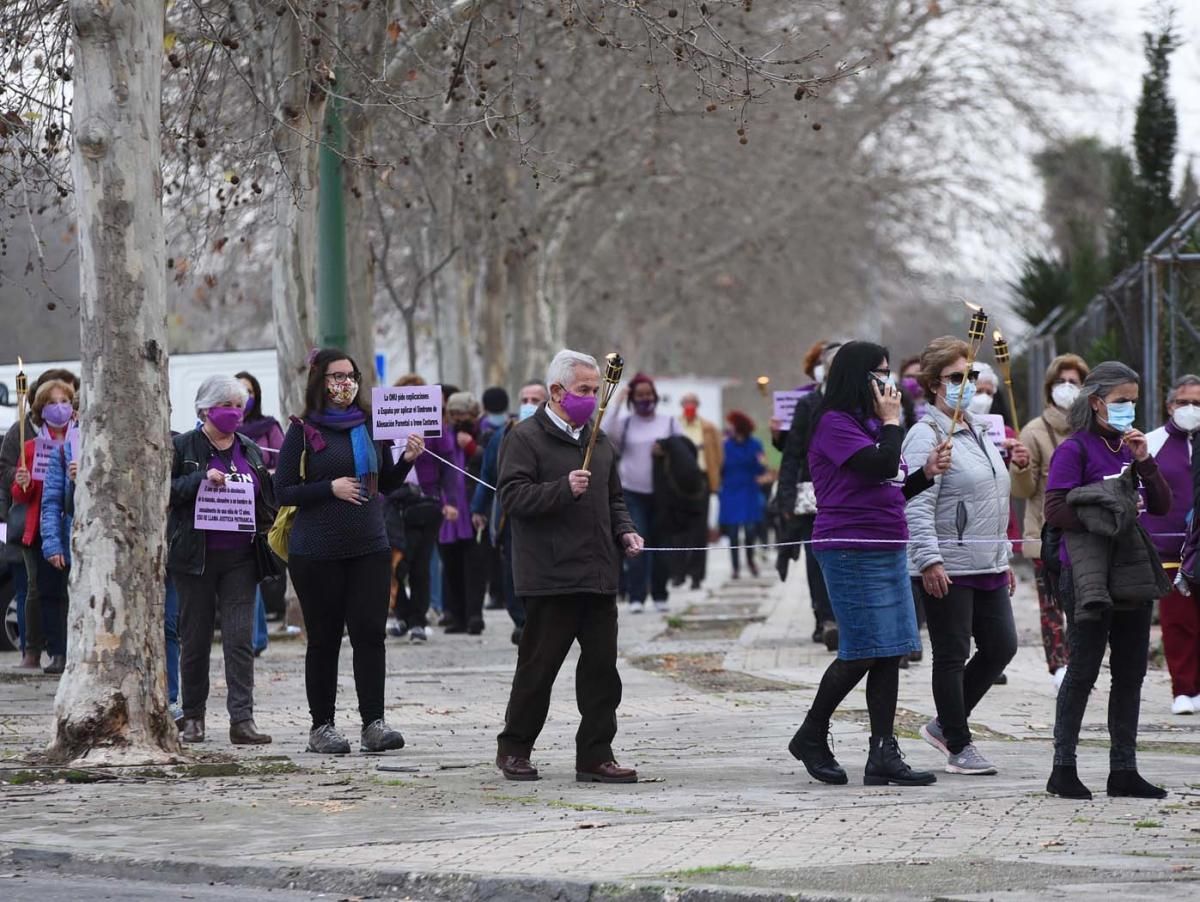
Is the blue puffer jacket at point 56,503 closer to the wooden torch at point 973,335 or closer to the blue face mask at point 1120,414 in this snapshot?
the wooden torch at point 973,335

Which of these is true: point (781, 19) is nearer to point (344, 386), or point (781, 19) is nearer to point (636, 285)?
point (636, 285)

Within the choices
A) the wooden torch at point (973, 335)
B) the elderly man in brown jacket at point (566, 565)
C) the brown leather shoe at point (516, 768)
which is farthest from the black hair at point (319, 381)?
the wooden torch at point (973, 335)

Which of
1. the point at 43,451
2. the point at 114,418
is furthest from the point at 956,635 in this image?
the point at 43,451

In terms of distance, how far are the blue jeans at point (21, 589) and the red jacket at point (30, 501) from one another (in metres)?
0.48

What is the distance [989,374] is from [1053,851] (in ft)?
19.9

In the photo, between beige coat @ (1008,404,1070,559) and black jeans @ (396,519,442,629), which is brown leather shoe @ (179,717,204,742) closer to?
beige coat @ (1008,404,1070,559)

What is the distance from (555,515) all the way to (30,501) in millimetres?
6223

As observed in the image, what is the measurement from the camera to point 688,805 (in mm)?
8688

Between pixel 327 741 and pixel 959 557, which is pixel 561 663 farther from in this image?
pixel 959 557

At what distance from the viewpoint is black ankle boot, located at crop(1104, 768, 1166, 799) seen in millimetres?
8664

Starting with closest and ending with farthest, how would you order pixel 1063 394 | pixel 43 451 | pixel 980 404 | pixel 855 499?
pixel 855 499 → pixel 1063 394 → pixel 980 404 → pixel 43 451

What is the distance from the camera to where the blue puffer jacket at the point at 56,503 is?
45.6 ft

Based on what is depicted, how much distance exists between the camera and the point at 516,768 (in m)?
9.54

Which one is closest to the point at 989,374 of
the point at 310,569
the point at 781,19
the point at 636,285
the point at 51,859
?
the point at 310,569
